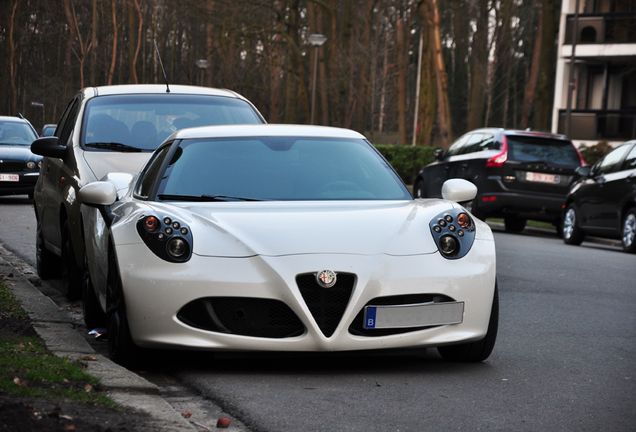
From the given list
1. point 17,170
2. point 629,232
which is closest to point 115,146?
point 629,232

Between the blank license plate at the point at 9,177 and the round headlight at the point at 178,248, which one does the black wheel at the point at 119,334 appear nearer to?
the round headlight at the point at 178,248

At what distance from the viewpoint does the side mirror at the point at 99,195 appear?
596 centimetres

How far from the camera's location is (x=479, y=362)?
5602 mm

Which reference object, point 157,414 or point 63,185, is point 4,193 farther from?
point 157,414

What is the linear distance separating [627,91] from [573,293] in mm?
32517

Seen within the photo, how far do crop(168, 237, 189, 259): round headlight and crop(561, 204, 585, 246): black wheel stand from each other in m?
11.9

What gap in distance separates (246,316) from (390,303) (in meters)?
0.72

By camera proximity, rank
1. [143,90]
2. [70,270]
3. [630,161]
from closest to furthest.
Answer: [70,270] < [143,90] < [630,161]

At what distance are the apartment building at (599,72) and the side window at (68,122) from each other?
100ft

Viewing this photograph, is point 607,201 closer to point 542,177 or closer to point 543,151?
point 542,177

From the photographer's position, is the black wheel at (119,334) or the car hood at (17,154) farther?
the car hood at (17,154)

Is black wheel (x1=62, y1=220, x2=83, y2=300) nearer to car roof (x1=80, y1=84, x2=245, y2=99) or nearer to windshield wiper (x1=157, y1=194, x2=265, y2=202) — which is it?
car roof (x1=80, y1=84, x2=245, y2=99)

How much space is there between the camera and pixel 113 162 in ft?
25.4

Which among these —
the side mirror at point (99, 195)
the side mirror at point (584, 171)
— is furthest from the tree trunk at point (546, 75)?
the side mirror at point (99, 195)
